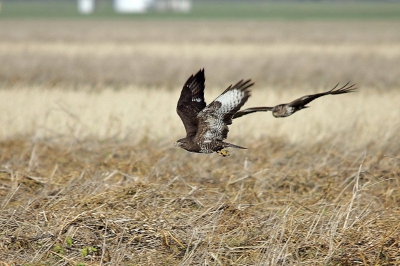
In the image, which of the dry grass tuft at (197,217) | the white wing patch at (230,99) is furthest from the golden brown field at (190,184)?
the white wing patch at (230,99)

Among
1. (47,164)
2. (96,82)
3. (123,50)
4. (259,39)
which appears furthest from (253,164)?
(259,39)

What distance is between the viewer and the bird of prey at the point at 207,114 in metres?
6.59

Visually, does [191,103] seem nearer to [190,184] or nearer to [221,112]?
[221,112]

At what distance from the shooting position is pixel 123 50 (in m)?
27.8

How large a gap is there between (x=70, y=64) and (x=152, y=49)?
22.9ft

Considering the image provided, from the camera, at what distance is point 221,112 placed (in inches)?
263

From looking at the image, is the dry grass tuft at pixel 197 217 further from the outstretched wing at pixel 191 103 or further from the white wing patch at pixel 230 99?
the white wing patch at pixel 230 99

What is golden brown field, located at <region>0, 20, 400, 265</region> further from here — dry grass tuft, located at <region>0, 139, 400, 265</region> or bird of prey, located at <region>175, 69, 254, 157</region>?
bird of prey, located at <region>175, 69, 254, 157</region>

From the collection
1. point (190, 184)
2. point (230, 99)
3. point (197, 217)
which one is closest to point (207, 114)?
Result: point (230, 99)

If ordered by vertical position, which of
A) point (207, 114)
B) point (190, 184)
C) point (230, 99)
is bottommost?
point (190, 184)

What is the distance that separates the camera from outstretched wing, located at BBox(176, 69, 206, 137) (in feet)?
23.0

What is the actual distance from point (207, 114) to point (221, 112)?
17cm

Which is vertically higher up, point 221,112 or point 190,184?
point 221,112

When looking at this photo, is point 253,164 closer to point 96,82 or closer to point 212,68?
point 96,82
